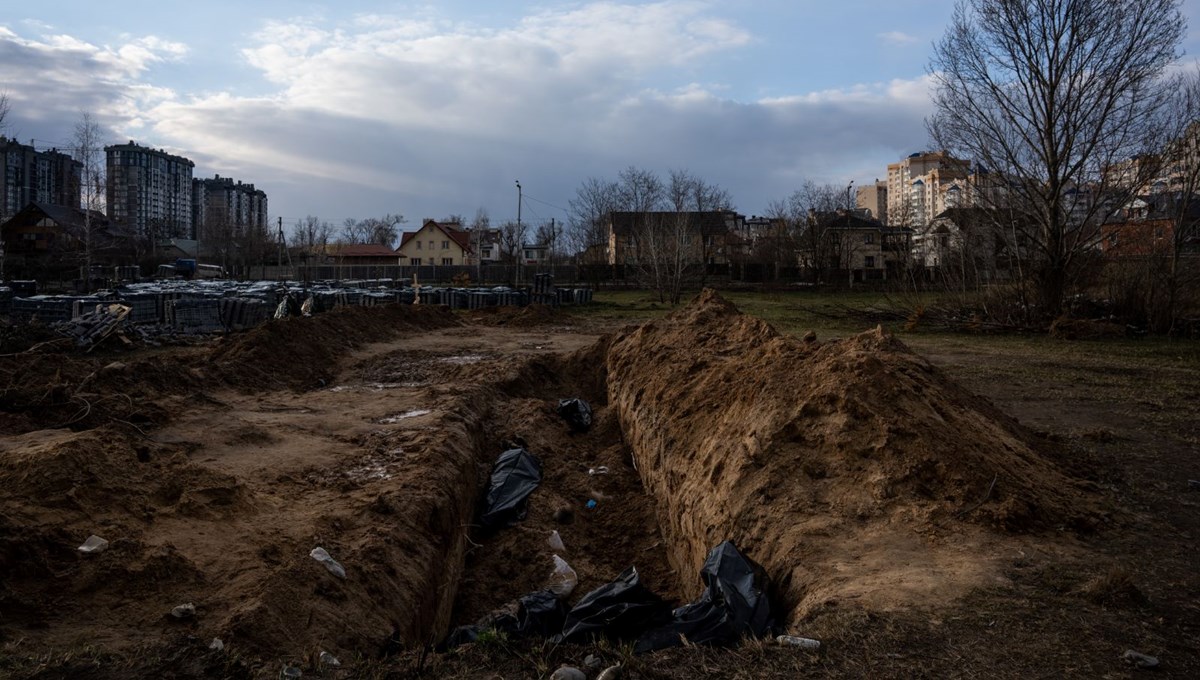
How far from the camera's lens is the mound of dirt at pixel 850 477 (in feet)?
14.8

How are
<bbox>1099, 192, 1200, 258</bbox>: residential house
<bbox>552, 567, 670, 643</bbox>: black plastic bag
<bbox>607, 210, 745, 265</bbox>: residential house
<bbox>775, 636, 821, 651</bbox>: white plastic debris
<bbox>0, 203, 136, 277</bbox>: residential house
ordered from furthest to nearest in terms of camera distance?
<bbox>0, 203, 136, 277</bbox>: residential house
<bbox>607, 210, 745, 265</bbox>: residential house
<bbox>1099, 192, 1200, 258</bbox>: residential house
<bbox>552, 567, 670, 643</bbox>: black plastic bag
<bbox>775, 636, 821, 651</bbox>: white plastic debris

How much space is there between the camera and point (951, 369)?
1407cm

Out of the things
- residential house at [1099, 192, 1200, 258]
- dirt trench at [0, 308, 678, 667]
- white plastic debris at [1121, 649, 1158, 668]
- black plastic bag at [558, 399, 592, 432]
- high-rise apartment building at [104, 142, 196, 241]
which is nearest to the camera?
white plastic debris at [1121, 649, 1158, 668]

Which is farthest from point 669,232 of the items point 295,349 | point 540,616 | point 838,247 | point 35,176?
point 35,176

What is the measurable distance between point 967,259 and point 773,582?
23.5m

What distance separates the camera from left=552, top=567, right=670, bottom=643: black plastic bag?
4023 millimetres

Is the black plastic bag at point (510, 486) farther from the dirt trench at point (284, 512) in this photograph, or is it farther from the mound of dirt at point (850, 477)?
the mound of dirt at point (850, 477)

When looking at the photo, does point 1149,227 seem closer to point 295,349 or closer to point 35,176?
point 295,349

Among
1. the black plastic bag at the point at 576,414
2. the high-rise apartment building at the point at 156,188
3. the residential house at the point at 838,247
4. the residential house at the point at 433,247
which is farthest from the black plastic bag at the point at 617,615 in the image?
A: the high-rise apartment building at the point at 156,188

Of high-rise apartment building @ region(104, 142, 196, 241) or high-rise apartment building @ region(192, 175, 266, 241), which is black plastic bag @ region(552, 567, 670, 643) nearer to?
high-rise apartment building @ region(104, 142, 196, 241)

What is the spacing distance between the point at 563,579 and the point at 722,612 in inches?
103

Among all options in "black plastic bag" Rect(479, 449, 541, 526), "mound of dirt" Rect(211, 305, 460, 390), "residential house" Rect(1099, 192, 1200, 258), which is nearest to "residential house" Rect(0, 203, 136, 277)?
"mound of dirt" Rect(211, 305, 460, 390)

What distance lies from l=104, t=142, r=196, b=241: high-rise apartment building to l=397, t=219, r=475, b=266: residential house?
1000 inches

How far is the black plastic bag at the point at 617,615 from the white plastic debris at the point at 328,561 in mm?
1620
